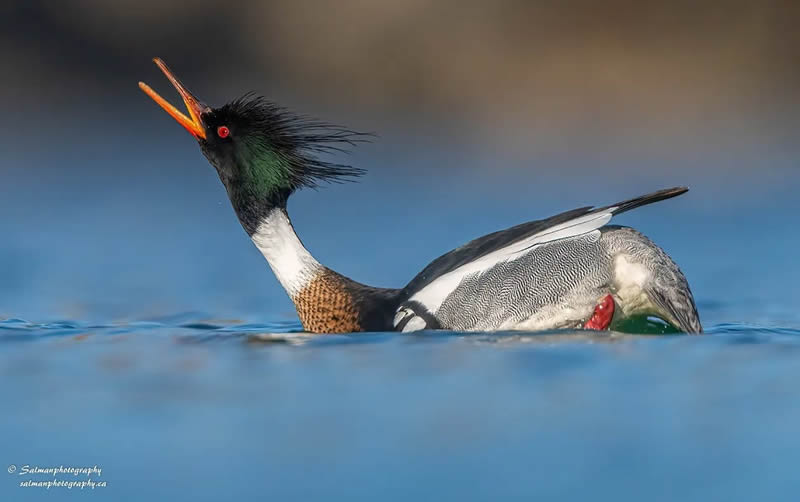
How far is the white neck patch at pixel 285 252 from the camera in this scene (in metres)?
8.24

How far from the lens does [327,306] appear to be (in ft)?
26.5

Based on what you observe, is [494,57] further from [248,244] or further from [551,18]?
[248,244]

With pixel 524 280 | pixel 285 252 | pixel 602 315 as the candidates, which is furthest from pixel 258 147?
pixel 602 315

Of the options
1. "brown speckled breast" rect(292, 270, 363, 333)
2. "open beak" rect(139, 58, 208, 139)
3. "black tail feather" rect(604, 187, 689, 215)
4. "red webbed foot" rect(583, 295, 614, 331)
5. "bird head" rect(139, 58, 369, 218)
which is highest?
"open beak" rect(139, 58, 208, 139)

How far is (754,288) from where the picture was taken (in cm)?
999

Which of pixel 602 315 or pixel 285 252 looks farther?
pixel 285 252

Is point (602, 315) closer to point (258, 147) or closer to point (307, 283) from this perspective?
point (307, 283)

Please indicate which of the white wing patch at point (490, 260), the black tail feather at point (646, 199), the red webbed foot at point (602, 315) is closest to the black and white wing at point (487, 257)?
the white wing patch at point (490, 260)

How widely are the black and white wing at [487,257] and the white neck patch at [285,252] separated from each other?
2.88 ft

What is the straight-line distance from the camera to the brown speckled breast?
800 centimetres

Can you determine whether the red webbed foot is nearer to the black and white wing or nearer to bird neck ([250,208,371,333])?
the black and white wing

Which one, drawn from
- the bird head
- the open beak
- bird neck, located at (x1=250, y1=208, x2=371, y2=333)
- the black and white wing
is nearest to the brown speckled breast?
bird neck, located at (x1=250, y1=208, x2=371, y2=333)

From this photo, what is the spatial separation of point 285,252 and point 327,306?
1.57 feet

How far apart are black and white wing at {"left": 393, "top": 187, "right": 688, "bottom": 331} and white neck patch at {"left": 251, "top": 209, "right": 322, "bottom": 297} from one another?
0.88 m
